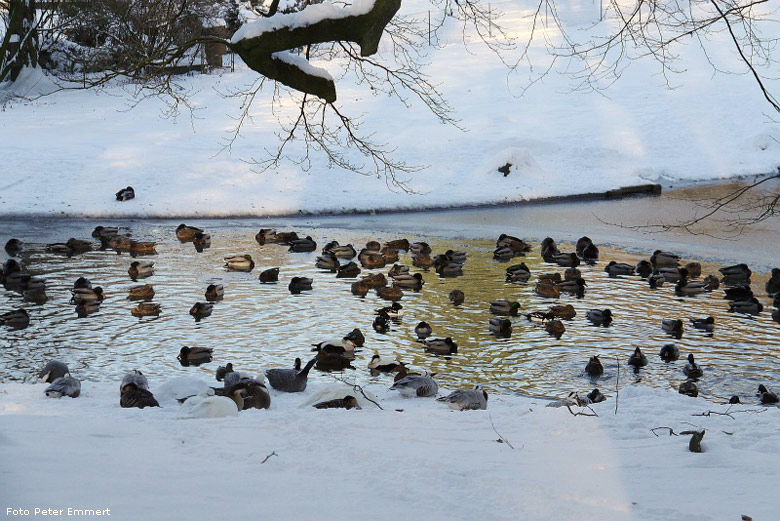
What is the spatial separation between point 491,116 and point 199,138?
948cm

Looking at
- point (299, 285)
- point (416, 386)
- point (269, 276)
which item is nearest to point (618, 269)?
point (299, 285)

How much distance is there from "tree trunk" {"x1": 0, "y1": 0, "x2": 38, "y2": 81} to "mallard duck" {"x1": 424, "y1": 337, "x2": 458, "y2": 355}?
20.9m

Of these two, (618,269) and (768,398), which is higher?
(618,269)

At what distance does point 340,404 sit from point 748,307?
23.6 feet

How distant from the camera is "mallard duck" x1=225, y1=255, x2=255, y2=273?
48.3ft

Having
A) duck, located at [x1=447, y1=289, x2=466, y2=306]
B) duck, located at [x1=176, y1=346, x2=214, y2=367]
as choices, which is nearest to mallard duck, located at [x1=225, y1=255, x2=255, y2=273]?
duck, located at [x1=447, y1=289, x2=466, y2=306]

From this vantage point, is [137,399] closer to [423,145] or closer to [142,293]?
[142,293]

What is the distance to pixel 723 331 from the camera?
11102 mm

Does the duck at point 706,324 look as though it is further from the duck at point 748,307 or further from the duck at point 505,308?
the duck at point 505,308

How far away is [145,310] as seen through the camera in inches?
459

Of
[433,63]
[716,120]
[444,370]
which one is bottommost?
[444,370]

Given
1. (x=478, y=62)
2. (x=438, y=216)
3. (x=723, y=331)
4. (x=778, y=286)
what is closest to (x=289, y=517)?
(x=723, y=331)

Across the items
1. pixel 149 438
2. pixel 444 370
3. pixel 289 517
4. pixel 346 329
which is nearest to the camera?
pixel 289 517

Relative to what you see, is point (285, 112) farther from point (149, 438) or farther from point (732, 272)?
point (149, 438)
